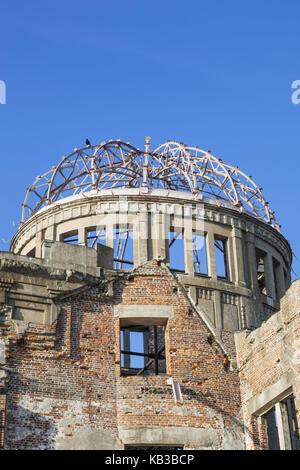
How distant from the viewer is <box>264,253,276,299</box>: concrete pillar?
29.8 metres

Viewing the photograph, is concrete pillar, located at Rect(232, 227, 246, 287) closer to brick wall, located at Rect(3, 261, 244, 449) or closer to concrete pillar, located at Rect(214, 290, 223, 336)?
concrete pillar, located at Rect(214, 290, 223, 336)

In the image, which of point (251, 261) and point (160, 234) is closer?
point (160, 234)

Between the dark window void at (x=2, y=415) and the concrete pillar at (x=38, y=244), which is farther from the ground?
the concrete pillar at (x=38, y=244)

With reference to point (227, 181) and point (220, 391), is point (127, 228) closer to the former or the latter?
point (227, 181)

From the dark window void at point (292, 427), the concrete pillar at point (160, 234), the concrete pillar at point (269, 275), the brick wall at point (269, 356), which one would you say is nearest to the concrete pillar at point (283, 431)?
the dark window void at point (292, 427)

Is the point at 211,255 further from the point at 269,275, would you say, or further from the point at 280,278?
the point at 280,278

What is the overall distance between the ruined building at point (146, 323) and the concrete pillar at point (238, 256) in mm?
46

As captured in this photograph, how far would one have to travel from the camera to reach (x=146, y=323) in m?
26.9

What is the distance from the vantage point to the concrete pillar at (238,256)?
2883cm

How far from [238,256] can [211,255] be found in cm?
101

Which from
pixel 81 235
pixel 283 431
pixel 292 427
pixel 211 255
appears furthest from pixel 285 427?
pixel 81 235

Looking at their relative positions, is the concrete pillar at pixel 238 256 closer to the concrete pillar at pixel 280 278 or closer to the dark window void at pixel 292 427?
the concrete pillar at pixel 280 278

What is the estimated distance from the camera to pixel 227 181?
3094cm
